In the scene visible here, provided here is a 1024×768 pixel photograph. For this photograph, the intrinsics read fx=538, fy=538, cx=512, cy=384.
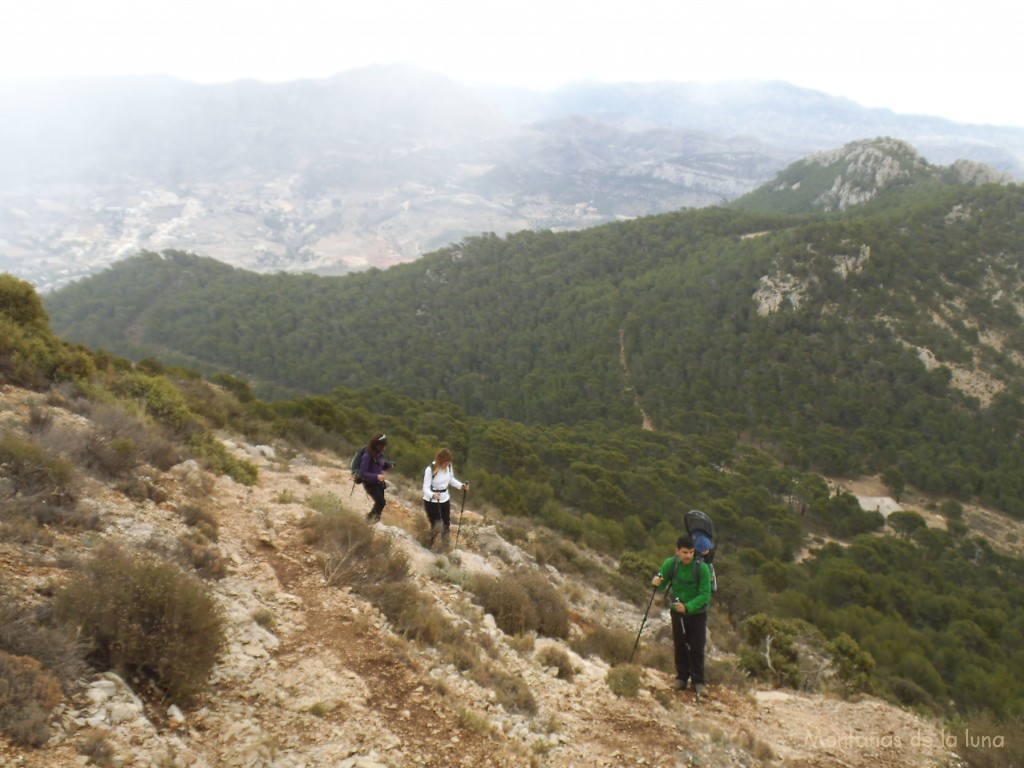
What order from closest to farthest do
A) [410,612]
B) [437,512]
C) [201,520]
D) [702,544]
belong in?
[410,612] → [702,544] → [201,520] → [437,512]

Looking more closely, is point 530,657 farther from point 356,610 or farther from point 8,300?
point 8,300

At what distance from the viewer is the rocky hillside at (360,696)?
13.3 feet

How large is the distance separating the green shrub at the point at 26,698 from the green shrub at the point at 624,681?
5.35 metres

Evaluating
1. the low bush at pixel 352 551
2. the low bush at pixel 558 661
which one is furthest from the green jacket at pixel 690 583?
the low bush at pixel 352 551

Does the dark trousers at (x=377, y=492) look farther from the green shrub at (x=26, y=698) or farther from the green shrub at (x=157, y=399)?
the green shrub at (x=26, y=698)

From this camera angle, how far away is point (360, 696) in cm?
Result: 496

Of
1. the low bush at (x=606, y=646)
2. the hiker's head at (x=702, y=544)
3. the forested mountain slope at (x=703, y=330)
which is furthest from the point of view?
the forested mountain slope at (x=703, y=330)

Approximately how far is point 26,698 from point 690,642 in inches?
244

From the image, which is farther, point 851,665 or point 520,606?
point 851,665

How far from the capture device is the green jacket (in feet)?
20.2

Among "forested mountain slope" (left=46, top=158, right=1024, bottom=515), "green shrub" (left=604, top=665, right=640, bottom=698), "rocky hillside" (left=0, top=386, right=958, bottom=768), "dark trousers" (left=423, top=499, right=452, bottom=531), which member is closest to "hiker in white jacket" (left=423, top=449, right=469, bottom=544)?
"dark trousers" (left=423, top=499, right=452, bottom=531)

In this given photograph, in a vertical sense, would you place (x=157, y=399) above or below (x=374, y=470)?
above

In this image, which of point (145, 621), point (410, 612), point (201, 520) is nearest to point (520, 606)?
point (410, 612)

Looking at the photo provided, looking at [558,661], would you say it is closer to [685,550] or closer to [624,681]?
[624,681]
